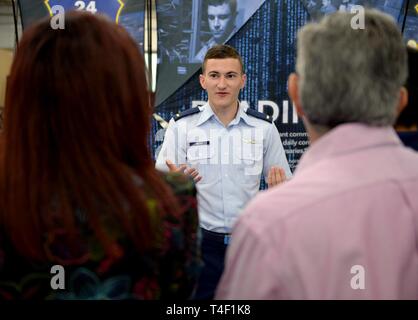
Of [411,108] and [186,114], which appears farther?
[186,114]

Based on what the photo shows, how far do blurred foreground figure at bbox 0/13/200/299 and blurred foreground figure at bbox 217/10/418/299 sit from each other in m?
0.18

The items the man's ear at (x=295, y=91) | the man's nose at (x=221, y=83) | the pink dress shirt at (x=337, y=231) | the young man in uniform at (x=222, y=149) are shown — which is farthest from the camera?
the man's nose at (x=221, y=83)

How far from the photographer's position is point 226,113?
348cm

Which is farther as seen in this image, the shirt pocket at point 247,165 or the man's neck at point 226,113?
the man's neck at point 226,113

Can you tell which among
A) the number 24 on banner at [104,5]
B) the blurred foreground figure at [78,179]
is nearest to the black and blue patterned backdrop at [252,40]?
the number 24 on banner at [104,5]

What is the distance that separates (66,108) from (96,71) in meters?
0.09

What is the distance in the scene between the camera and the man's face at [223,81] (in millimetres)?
3439

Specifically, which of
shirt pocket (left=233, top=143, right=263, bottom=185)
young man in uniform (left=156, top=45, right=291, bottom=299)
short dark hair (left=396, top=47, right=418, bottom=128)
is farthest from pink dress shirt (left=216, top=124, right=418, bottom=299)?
shirt pocket (left=233, top=143, right=263, bottom=185)

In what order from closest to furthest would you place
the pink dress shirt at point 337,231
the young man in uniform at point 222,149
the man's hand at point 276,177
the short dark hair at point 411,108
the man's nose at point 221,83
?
the pink dress shirt at point 337,231 < the short dark hair at point 411,108 < the man's hand at point 276,177 < the young man in uniform at point 222,149 < the man's nose at point 221,83

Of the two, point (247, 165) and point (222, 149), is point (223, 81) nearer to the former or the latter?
point (222, 149)

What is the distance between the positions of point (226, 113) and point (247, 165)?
355 mm

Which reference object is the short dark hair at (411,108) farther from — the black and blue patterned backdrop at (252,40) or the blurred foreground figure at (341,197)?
the black and blue patterned backdrop at (252,40)

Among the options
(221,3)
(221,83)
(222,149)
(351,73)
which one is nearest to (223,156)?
(222,149)

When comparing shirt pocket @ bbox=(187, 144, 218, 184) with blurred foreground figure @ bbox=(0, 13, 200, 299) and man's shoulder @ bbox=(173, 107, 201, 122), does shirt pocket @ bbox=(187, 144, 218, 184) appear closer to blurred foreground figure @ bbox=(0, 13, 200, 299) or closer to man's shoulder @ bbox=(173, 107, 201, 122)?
man's shoulder @ bbox=(173, 107, 201, 122)
